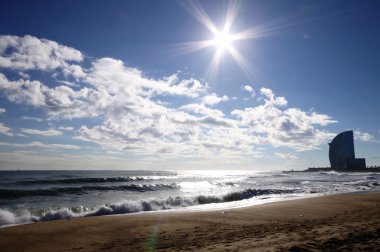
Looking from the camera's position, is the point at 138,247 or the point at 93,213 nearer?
the point at 138,247

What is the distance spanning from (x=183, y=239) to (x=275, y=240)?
2532 mm

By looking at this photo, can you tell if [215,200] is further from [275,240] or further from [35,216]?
[275,240]

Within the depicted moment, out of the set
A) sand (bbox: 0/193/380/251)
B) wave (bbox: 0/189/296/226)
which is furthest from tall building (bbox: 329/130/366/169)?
sand (bbox: 0/193/380/251)

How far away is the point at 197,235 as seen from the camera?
359 inches

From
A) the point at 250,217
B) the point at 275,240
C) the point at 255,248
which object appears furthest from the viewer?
the point at 250,217

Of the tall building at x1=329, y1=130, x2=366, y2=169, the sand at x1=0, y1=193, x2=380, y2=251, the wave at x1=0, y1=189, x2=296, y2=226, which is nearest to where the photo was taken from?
the sand at x1=0, y1=193, x2=380, y2=251

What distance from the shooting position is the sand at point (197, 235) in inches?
275

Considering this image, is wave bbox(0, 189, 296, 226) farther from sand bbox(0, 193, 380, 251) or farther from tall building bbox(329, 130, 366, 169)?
tall building bbox(329, 130, 366, 169)

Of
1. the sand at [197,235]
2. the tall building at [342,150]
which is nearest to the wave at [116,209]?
the sand at [197,235]

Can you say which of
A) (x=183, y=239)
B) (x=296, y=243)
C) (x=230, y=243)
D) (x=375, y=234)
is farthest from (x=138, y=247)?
(x=375, y=234)

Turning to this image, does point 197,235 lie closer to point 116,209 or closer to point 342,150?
point 116,209

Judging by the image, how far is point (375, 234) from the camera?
24.8 feet

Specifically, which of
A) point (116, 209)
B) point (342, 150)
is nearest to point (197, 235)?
point (116, 209)

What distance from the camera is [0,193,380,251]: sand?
6992 millimetres
